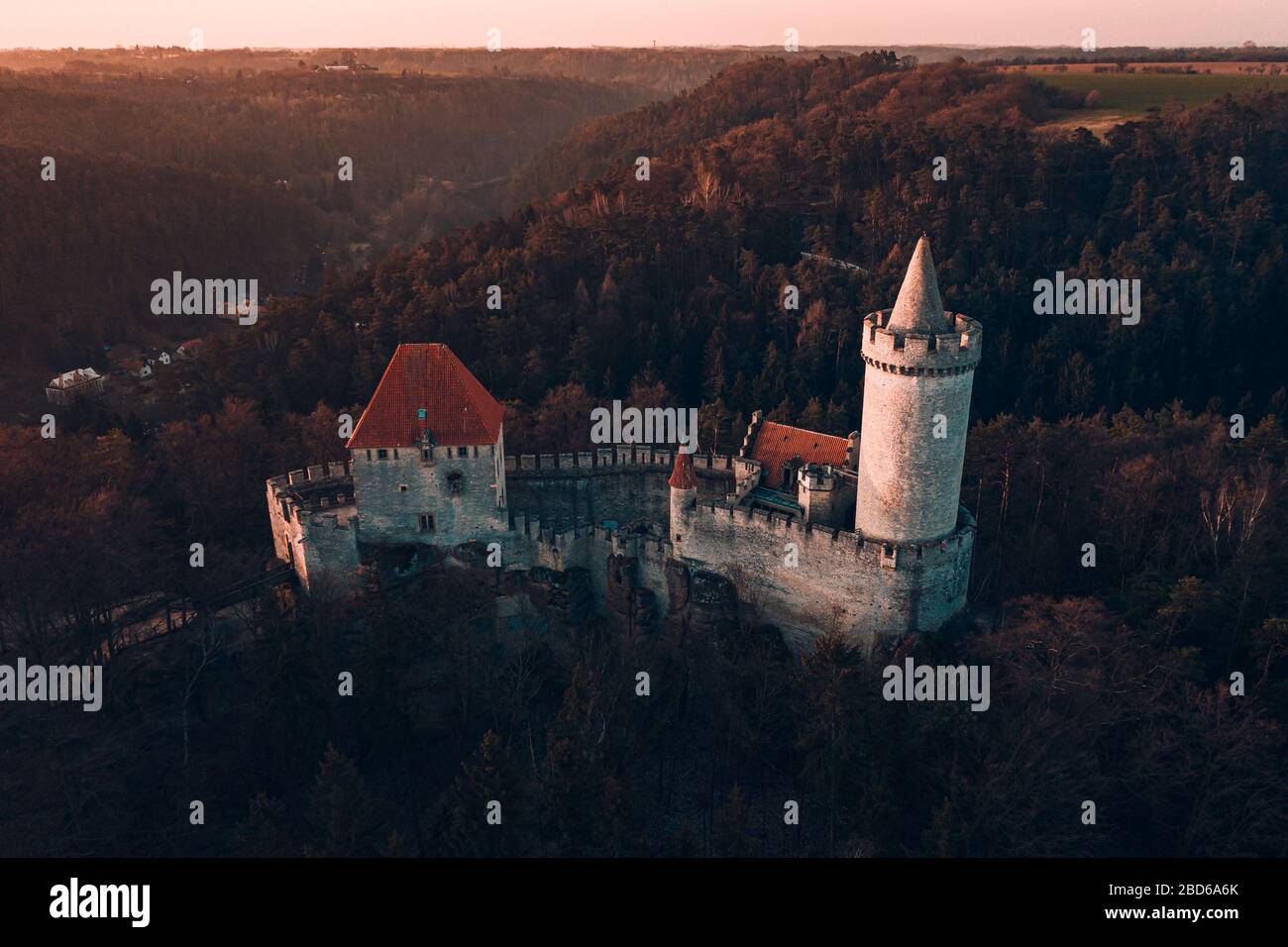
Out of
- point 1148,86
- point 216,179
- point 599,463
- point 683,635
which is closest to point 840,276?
point 599,463

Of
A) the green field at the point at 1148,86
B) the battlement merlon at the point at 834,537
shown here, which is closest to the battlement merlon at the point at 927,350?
the battlement merlon at the point at 834,537

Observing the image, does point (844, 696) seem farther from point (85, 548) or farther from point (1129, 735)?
point (85, 548)

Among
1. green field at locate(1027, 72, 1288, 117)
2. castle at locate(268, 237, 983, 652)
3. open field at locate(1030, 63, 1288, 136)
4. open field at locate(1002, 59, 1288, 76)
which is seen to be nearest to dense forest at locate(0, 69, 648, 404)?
castle at locate(268, 237, 983, 652)

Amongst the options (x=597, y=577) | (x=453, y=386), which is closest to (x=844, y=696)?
(x=597, y=577)

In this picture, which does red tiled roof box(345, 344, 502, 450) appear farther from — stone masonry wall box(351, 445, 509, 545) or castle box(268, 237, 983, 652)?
stone masonry wall box(351, 445, 509, 545)

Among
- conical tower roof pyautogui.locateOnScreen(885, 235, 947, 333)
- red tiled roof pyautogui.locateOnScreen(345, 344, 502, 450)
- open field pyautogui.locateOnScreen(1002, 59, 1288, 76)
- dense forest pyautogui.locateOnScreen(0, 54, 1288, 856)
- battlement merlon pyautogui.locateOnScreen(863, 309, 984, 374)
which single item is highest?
open field pyautogui.locateOnScreen(1002, 59, 1288, 76)
